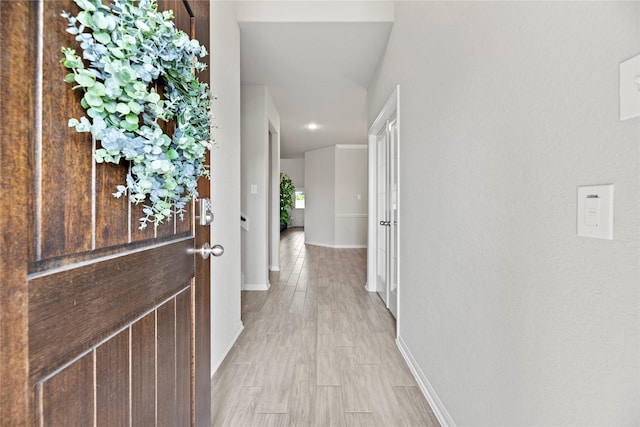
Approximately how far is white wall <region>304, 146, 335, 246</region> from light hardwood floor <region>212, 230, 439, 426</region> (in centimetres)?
435

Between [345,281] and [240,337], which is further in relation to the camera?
[345,281]

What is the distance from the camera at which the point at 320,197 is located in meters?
8.06

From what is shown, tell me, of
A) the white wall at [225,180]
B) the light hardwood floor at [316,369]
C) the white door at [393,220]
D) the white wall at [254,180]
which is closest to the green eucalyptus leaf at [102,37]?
the white wall at [225,180]

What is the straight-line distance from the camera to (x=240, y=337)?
8.15 feet

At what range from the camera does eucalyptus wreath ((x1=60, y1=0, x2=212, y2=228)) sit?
0.58 m

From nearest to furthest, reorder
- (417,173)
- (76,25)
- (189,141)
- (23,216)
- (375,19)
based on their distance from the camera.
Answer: (23,216) → (76,25) → (189,141) → (417,173) → (375,19)

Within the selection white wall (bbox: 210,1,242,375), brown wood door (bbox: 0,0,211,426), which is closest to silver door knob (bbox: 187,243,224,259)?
brown wood door (bbox: 0,0,211,426)

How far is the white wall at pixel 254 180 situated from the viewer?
12.4ft

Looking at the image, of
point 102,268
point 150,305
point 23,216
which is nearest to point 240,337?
point 150,305

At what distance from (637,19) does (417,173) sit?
136cm

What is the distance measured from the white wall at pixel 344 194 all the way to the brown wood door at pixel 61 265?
6797mm

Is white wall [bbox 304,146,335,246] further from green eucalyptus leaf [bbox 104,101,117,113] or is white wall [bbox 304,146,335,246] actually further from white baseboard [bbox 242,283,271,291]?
green eucalyptus leaf [bbox 104,101,117,113]

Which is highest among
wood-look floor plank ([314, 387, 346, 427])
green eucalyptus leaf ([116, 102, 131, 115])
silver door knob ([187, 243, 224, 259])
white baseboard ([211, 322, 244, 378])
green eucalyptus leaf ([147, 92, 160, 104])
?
green eucalyptus leaf ([147, 92, 160, 104])

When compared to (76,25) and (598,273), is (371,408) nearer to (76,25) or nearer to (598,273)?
(598,273)
